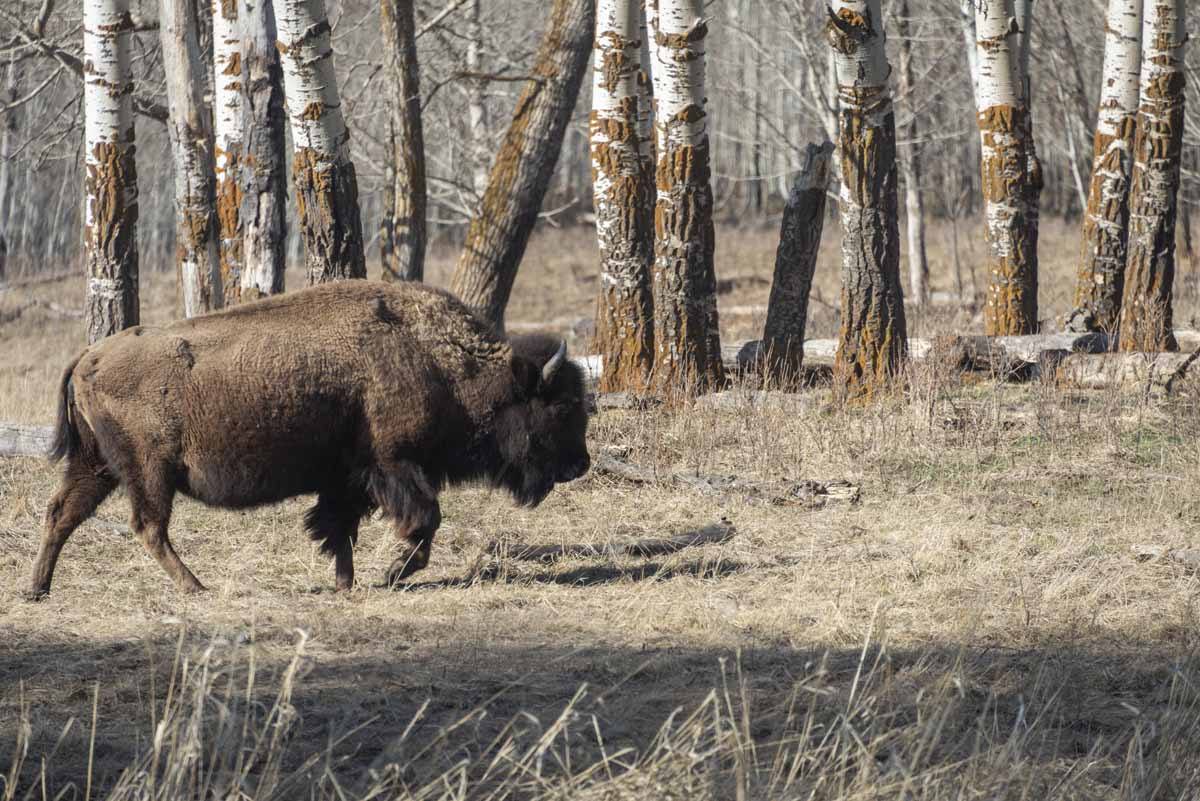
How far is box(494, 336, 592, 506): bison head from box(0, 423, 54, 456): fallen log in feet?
13.1

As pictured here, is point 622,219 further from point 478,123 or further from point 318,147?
point 478,123

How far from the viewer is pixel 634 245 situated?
34.9ft

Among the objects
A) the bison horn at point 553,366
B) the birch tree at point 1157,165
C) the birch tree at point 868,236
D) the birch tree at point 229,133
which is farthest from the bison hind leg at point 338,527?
the birch tree at point 1157,165

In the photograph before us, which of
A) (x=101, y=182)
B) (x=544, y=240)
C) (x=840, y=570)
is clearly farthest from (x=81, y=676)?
(x=544, y=240)

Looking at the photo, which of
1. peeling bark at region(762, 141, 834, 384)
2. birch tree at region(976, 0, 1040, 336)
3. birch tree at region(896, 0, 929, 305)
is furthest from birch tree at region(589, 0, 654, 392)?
birch tree at region(896, 0, 929, 305)

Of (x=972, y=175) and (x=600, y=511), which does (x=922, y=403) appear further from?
(x=972, y=175)

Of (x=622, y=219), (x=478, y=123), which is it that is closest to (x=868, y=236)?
(x=622, y=219)

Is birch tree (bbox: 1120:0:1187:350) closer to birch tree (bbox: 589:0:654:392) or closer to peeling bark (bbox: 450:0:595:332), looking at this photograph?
birch tree (bbox: 589:0:654:392)

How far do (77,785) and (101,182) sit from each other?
7086 mm

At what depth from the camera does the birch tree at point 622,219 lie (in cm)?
1046

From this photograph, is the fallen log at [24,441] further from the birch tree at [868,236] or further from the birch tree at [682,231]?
the birch tree at [868,236]

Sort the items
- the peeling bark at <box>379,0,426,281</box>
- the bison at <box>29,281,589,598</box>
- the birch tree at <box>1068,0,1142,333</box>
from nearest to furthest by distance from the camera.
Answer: the bison at <box>29,281,589,598</box>
the birch tree at <box>1068,0,1142,333</box>
the peeling bark at <box>379,0,426,281</box>

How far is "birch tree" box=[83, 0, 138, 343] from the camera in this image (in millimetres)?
9984

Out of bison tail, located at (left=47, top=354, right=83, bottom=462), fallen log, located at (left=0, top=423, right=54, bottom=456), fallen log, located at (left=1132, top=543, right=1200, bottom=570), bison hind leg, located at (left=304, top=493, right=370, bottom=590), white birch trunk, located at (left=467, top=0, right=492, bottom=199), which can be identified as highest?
white birch trunk, located at (left=467, top=0, right=492, bottom=199)
